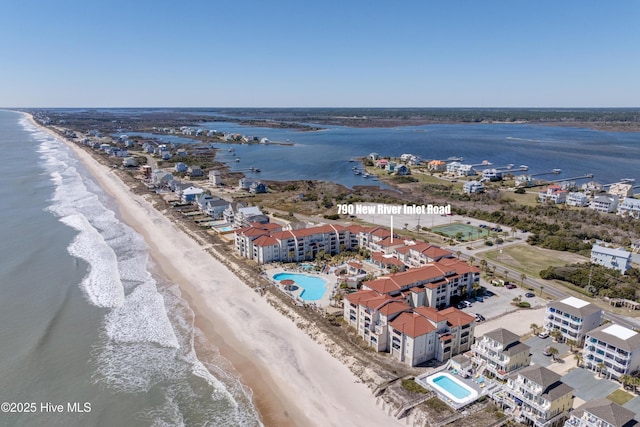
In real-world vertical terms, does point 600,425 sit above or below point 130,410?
above

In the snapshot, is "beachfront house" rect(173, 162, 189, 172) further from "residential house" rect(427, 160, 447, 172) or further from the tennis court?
the tennis court

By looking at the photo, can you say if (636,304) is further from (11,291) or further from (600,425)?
(11,291)

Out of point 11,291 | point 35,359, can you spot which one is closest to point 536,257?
point 35,359

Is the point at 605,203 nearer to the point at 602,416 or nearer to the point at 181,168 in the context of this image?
the point at 602,416

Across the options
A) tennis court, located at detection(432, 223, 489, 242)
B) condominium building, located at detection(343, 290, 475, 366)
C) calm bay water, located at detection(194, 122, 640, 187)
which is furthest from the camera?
calm bay water, located at detection(194, 122, 640, 187)

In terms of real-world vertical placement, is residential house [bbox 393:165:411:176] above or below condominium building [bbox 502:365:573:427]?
above

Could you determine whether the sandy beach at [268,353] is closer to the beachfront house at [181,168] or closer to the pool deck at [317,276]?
the pool deck at [317,276]

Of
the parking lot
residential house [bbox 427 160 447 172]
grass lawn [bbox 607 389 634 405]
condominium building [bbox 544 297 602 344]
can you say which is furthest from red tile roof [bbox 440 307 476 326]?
residential house [bbox 427 160 447 172]
